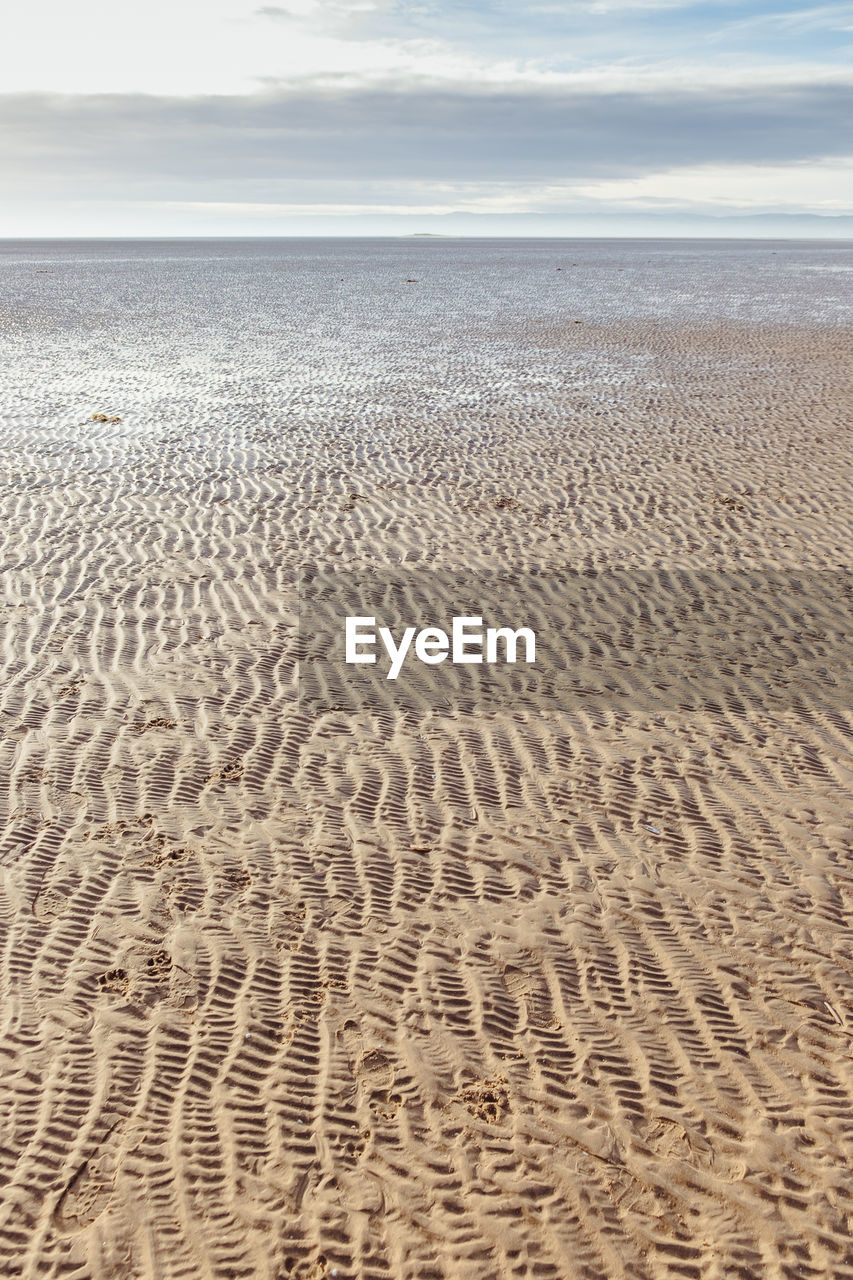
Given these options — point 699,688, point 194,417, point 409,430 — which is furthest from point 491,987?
point 194,417

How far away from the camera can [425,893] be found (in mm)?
5605

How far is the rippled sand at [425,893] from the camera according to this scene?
3898 millimetres

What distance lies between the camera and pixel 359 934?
527cm

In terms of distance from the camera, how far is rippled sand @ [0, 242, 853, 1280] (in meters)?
3.90

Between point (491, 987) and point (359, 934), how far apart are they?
2.43 feet
